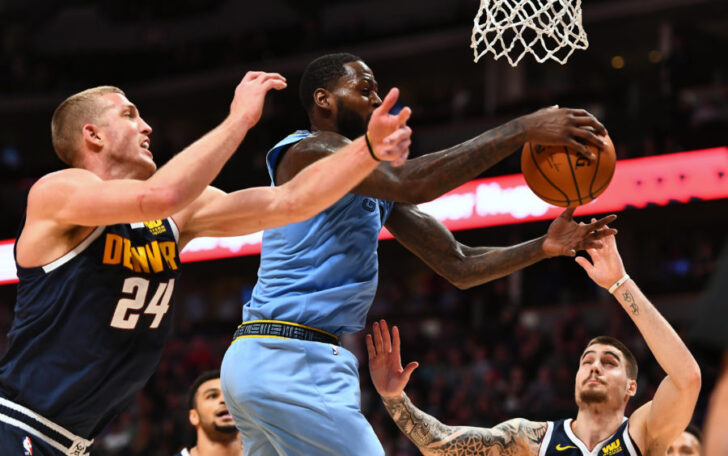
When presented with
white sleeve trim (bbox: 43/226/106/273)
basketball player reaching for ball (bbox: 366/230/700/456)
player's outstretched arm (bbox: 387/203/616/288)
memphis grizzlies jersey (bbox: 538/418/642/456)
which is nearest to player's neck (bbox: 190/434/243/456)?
basketball player reaching for ball (bbox: 366/230/700/456)

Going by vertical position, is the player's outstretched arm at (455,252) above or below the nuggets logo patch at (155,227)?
below

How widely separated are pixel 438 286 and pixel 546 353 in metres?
4.31

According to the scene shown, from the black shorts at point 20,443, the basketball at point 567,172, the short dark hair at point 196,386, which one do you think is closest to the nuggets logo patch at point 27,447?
the black shorts at point 20,443

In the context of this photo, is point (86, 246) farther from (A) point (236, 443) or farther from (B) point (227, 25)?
(B) point (227, 25)

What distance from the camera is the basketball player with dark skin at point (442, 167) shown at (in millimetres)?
3609

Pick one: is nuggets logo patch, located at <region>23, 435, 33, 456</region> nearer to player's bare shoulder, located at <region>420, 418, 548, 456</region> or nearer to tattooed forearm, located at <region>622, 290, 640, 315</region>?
player's bare shoulder, located at <region>420, 418, 548, 456</region>

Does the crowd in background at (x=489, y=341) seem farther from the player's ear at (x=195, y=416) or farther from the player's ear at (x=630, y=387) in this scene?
the player's ear at (x=195, y=416)

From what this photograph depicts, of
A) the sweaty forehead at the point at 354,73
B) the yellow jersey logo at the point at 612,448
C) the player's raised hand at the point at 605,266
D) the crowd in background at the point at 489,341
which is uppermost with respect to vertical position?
the sweaty forehead at the point at 354,73

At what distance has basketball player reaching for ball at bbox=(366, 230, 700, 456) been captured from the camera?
15.4 feet

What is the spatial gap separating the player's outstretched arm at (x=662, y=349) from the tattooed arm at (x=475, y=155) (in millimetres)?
1166

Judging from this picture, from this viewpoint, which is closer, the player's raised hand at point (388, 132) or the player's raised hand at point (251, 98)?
the player's raised hand at point (388, 132)

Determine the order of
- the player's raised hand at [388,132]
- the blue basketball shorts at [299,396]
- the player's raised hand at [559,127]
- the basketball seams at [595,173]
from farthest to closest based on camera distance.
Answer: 1. the basketball seams at [595,173]
2. the blue basketball shorts at [299,396]
3. the player's raised hand at [559,127]
4. the player's raised hand at [388,132]

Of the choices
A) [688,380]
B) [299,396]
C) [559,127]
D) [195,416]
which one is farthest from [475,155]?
[195,416]

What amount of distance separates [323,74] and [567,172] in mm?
1149
